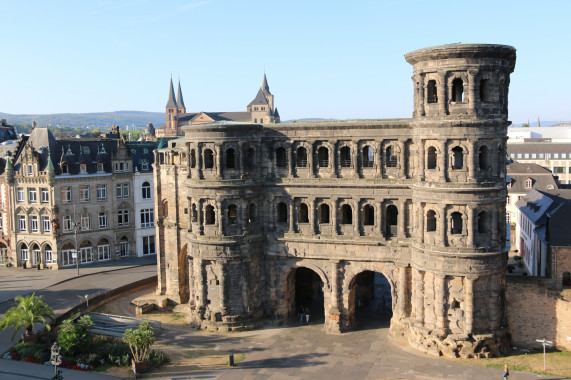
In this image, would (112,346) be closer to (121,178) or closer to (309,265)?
(309,265)

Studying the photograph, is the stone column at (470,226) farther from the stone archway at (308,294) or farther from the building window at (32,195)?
the building window at (32,195)

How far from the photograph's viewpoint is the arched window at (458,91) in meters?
44.2

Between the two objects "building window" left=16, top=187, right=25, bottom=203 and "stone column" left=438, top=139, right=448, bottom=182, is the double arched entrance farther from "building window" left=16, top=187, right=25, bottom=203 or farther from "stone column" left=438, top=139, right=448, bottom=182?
"building window" left=16, top=187, right=25, bottom=203

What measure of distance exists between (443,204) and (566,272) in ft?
38.6

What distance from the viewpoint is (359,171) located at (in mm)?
49000

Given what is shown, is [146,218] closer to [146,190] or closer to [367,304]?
[146,190]

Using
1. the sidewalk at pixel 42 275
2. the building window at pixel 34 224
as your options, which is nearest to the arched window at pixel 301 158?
the sidewalk at pixel 42 275

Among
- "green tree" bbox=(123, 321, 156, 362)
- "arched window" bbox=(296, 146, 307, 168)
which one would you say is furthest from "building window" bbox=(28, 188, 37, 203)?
"arched window" bbox=(296, 146, 307, 168)

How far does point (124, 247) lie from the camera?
8088 cm

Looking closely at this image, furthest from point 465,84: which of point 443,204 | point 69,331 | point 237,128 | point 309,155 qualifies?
point 69,331

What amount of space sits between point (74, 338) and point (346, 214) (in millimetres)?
24562

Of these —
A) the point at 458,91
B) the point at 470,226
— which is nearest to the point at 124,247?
the point at 470,226

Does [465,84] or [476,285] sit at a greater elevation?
[465,84]

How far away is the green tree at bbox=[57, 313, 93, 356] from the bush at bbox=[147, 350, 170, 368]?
5180 millimetres
